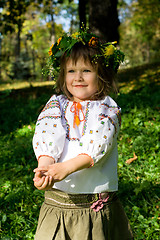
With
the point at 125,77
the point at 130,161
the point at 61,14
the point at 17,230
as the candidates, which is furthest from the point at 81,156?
the point at 61,14

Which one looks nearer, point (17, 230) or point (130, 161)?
point (17, 230)

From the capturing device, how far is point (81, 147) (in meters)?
1.68

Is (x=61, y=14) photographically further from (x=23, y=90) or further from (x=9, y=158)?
(x=9, y=158)

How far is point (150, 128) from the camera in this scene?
4387mm

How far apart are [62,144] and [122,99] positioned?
161 inches

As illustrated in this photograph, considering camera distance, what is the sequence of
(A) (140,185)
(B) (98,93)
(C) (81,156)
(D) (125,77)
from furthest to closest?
(D) (125,77)
(A) (140,185)
(B) (98,93)
(C) (81,156)

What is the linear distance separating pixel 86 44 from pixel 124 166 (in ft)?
7.45

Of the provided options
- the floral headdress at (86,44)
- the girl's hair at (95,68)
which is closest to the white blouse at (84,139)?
the girl's hair at (95,68)

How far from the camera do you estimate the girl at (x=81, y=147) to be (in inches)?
64.7

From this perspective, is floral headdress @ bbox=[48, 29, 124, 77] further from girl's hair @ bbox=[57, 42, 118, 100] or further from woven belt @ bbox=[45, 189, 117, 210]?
woven belt @ bbox=[45, 189, 117, 210]

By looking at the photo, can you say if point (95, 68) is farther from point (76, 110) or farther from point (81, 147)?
point (81, 147)

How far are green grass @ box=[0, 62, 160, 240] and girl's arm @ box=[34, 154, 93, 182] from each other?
1.52 m

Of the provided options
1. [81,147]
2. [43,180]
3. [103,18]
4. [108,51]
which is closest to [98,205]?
[81,147]

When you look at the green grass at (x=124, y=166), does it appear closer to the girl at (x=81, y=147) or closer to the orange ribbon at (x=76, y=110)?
the girl at (x=81, y=147)
